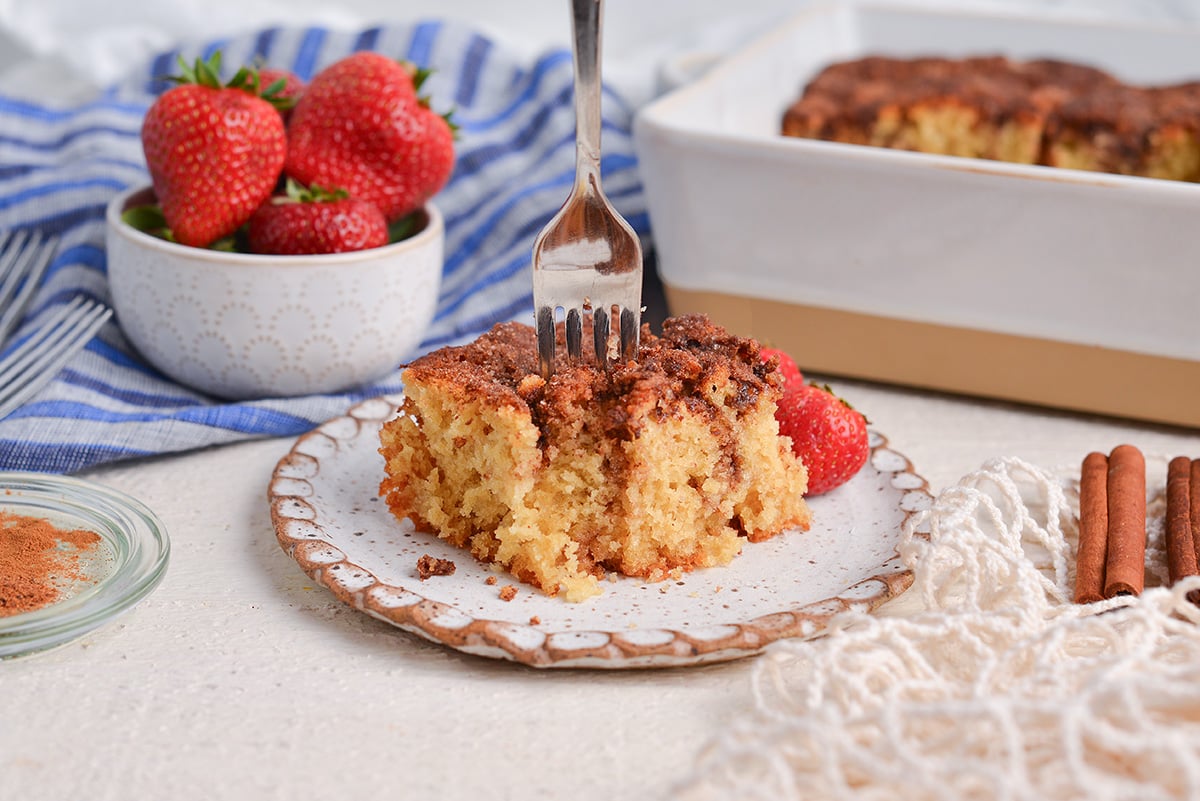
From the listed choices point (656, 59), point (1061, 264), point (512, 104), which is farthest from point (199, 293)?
point (656, 59)

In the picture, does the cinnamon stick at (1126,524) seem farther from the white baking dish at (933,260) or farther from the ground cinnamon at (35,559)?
the ground cinnamon at (35,559)

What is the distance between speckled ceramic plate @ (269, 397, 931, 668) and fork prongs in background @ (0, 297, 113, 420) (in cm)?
50

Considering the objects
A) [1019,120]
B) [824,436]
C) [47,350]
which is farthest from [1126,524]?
[47,350]

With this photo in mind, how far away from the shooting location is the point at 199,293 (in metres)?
1.99

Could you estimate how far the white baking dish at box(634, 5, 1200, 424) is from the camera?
6.42ft

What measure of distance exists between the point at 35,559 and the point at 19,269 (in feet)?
3.37

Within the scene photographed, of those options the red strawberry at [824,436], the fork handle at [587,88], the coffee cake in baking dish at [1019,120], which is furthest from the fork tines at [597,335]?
the coffee cake in baking dish at [1019,120]

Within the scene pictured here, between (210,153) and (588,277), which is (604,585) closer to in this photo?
(588,277)

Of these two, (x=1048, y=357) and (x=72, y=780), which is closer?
(x=72, y=780)

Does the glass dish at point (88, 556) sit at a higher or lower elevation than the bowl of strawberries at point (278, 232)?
lower

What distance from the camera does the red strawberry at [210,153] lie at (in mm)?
1954

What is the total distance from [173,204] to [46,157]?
2.75ft

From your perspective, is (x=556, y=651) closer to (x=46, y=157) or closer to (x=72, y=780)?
(x=72, y=780)

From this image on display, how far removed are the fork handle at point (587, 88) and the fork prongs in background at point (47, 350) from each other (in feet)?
3.19
